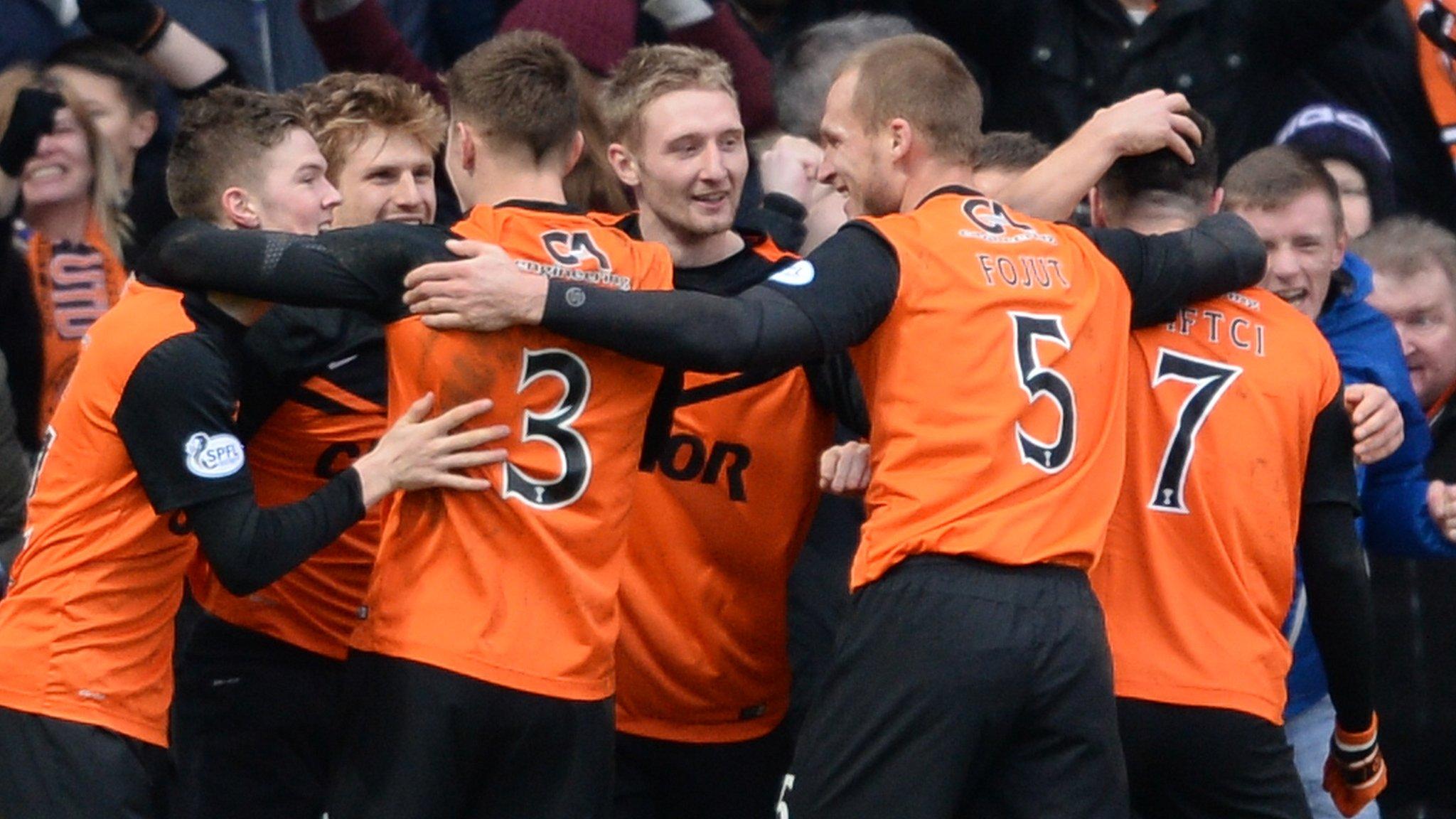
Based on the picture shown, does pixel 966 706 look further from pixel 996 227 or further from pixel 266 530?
pixel 266 530

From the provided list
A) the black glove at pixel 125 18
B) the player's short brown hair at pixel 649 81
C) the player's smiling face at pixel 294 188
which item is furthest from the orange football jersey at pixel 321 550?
the black glove at pixel 125 18

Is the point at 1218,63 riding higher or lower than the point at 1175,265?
lower

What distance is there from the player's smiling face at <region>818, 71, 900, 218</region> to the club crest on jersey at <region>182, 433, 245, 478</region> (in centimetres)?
155

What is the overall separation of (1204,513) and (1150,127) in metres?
0.93

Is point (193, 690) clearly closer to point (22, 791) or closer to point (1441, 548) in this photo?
point (22, 791)

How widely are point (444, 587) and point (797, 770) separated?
0.87 metres

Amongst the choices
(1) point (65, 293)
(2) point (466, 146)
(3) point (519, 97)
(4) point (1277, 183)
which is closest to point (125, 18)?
(1) point (65, 293)

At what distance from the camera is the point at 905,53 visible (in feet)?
17.2

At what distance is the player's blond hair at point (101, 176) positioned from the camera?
7.27 m

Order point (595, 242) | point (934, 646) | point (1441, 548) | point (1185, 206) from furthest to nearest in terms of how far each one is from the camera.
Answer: point (1441, 548)
point (1185, 206)
point (595, 242)
point (934, 646)

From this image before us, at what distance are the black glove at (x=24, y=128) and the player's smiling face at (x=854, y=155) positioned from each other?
2.78 m

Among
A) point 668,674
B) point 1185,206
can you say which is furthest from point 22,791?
point 1185,206

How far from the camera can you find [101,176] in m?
7.34

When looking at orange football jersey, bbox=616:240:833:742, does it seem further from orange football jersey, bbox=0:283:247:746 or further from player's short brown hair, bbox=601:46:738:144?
orange football jersey, bbox=0:283:247:746
